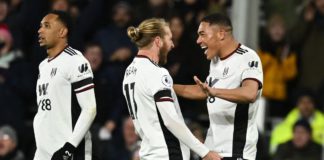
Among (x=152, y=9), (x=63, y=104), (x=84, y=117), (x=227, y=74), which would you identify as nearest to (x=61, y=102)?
(x=63, y=104)

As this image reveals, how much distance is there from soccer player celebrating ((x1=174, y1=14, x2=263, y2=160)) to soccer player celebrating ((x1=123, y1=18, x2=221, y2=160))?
0.38m

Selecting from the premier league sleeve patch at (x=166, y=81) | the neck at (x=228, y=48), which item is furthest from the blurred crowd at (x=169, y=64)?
the premier league sleeve patch at (x=166, y=81)

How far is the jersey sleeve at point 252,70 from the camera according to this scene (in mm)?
8469

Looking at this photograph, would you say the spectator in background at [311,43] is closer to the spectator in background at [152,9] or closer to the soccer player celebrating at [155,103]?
the spectator in background at [152,9]

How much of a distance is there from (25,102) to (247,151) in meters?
5.51

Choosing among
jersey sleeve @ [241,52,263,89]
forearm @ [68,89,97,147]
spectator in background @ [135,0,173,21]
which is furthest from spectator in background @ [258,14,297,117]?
forearm @ [68,89,97,147]

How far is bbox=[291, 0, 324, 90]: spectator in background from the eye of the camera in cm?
1304

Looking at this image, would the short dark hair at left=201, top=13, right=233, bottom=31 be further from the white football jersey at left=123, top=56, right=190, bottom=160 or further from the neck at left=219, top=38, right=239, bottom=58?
the white football jersey at left=123, top=56, right=190, bottom=160

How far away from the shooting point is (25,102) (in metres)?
13.5

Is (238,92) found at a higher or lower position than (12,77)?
higher

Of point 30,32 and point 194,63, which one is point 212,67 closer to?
point 194,63

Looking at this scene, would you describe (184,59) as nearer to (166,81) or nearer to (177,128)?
(166,81)

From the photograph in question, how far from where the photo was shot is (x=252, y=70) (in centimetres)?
851

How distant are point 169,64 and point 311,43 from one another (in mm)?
1732
